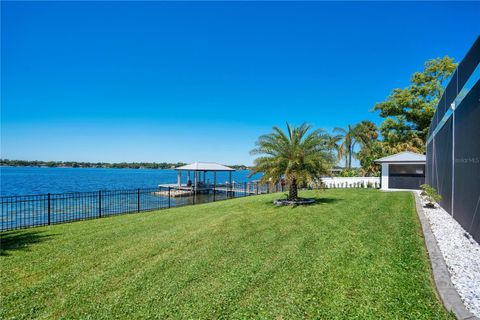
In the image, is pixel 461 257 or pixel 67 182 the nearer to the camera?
pixel 461 257

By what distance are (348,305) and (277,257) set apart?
6.13 ft

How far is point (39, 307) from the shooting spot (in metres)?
3.60

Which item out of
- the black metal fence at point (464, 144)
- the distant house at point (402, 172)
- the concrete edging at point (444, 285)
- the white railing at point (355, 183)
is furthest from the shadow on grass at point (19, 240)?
the distant house at point (402, 172)

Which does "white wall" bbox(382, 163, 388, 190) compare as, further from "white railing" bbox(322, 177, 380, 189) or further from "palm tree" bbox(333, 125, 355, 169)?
"palm tree" bbox(333, 125, 355, 169)


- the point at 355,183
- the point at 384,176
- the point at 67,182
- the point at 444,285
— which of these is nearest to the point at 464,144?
the point at 444,285

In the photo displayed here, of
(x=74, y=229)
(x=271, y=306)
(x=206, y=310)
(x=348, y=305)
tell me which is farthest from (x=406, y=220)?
(x=74, y=229)

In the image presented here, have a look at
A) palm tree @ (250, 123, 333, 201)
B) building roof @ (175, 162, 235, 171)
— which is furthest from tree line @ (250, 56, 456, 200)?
building roof @ (175, 162, 235, 171)

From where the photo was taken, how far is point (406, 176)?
62.8ft

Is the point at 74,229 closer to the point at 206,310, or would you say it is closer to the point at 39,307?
the point at 39,307

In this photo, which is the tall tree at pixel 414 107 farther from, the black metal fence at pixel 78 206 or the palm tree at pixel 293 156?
the palm tree at pixel 293 156

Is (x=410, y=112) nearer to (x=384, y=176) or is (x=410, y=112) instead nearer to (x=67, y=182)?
(x=384, y=176)

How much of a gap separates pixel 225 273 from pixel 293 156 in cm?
751

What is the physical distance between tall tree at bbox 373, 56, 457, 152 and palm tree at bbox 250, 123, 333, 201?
19.6m

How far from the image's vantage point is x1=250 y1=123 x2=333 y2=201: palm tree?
10938mm
